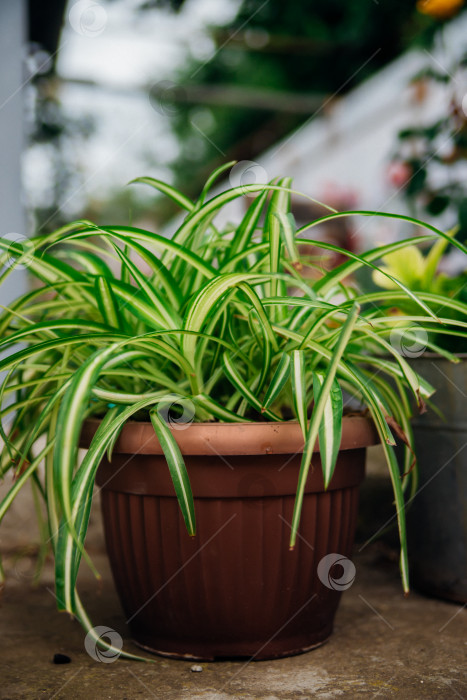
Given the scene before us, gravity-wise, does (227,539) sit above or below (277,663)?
above

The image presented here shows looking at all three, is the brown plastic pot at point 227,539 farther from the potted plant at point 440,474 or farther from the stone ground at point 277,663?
the potted plant at point 440,474

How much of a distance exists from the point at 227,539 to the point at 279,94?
18.8 ft

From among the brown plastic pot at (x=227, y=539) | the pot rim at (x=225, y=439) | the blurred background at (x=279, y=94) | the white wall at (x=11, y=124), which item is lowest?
the brown plastic pot at (x=227, y=539)

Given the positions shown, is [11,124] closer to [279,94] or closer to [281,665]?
[281,665]

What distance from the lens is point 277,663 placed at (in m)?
0.86

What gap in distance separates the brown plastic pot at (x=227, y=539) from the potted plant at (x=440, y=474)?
26 centimetres

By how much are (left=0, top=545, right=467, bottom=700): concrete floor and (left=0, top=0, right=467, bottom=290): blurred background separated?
635 millimetres

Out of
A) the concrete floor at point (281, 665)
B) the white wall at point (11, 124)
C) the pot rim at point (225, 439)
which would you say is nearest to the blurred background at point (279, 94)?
the white wall at point (11, 124)

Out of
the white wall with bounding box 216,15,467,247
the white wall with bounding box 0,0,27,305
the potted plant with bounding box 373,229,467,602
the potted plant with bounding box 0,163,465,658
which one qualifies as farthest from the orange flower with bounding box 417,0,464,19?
the white wall with bounding box 216,15,467,247

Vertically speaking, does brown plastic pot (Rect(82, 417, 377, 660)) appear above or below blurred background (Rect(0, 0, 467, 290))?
below

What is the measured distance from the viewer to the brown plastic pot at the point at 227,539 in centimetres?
82

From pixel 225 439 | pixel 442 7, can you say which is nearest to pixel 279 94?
pixel 442 7

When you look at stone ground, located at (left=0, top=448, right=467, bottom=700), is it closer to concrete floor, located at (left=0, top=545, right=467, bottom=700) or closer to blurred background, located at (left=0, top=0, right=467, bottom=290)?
concrete floor, located at (left=0, top=545, right=467, bottom=700)

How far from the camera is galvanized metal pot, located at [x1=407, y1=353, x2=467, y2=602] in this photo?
42.2 inches
